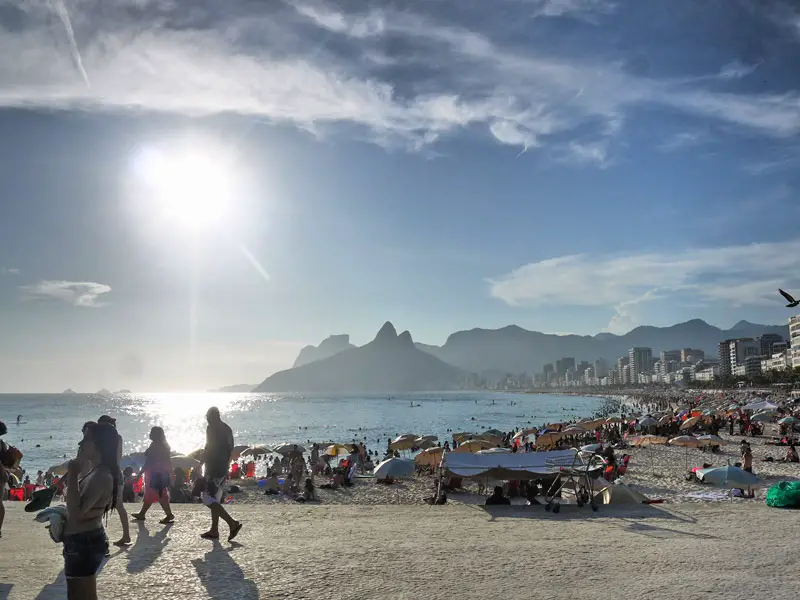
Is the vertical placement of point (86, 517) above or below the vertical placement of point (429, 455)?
above

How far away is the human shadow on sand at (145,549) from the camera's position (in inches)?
252

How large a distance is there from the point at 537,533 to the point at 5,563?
7082 millimetres

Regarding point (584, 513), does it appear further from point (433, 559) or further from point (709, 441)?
point (709, 441)

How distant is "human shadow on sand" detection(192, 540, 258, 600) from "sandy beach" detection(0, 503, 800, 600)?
0.07 ft

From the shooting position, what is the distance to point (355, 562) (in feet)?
22.0

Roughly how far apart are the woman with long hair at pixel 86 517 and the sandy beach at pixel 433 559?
169cm

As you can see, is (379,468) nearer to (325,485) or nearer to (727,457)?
(325,485)

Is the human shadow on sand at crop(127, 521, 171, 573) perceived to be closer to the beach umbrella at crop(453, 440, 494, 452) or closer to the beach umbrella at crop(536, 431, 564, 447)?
the beach umbrella at crop(453, 440, 494, 452)

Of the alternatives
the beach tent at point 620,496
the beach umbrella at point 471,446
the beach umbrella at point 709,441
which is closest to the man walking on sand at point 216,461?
the beach tent at point 620,496

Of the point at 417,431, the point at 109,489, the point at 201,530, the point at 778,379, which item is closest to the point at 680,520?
the point at 201,530

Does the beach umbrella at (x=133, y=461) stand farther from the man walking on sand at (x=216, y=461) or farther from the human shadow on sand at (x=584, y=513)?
the man walking on sand at (x=216, y=461)

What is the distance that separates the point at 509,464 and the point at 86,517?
10881mm

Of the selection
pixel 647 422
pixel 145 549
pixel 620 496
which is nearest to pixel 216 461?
pixel 145 549

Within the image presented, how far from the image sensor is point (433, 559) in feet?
22.7
